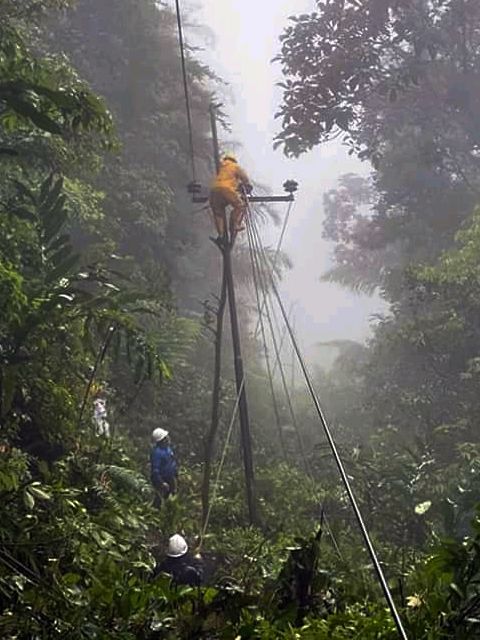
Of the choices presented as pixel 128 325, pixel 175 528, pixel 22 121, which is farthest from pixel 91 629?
pixel 175 528

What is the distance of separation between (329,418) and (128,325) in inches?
479

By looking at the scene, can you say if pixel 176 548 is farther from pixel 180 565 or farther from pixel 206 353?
pixel 206 353

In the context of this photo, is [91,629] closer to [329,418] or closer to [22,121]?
[22,121]

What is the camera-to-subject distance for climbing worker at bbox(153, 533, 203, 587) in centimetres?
521

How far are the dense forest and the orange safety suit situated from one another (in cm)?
121

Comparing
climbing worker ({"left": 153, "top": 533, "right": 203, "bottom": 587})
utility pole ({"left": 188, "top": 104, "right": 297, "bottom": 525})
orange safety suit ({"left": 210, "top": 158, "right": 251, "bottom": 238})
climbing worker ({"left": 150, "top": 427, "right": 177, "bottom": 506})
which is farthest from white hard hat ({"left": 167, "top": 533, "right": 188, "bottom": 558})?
orange safety suit ({"left": 210, "top": 158, "right": 251, "bottom": 238})

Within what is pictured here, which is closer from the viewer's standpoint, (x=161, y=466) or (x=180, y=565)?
(x=180, y=565)

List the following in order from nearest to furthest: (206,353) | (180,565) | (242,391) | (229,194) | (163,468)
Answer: (180,565), (242,391), (229,194), (163,468), (206,353)

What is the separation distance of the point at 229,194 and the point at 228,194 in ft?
0.04

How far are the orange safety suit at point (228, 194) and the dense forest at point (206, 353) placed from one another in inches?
47.6

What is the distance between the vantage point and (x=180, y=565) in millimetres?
5473

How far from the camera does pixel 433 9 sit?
558 inches

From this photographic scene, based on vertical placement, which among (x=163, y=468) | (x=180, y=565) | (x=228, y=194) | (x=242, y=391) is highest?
(x=228, y=194)

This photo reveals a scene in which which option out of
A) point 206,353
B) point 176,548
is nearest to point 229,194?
point 176,548
